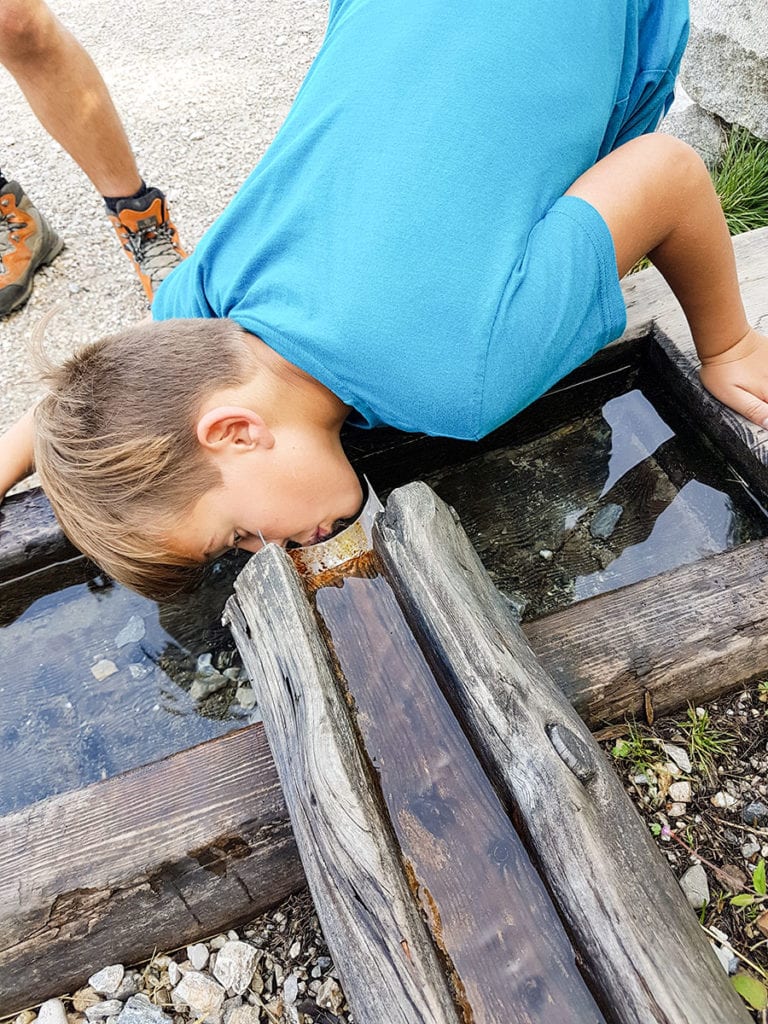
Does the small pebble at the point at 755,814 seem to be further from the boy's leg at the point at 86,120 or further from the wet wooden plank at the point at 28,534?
the boy's leg at the point at 86,120

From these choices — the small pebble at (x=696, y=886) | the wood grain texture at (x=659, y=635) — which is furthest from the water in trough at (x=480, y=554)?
the small pebble at (x=696, y=886)

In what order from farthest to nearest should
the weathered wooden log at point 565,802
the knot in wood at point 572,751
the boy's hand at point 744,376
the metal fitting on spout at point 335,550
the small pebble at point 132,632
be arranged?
the small pebble at point 132,632
the boy's hand at point 744,376
the metal fitting on spout at point 335,550
the knot in wood at point 572,751
the weathered wooden log at point 565,802

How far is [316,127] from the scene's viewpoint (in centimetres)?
173

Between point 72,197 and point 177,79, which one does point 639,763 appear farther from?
point 177,79

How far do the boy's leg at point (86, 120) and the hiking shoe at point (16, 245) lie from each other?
1.58 feet

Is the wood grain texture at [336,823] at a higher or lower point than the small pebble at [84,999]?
higher

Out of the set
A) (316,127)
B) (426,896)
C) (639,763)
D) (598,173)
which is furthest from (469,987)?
(316,127)

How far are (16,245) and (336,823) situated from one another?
2.99 m

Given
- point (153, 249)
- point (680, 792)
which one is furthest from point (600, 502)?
point (153, 249)

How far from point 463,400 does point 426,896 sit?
2.95ft

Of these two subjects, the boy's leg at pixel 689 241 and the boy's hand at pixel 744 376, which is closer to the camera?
the boy's leg at pixel 689 241

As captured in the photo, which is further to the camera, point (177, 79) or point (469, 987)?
point (177, 79)

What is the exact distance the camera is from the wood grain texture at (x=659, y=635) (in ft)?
4.73

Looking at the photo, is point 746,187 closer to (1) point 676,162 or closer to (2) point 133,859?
(1) point 676,162
